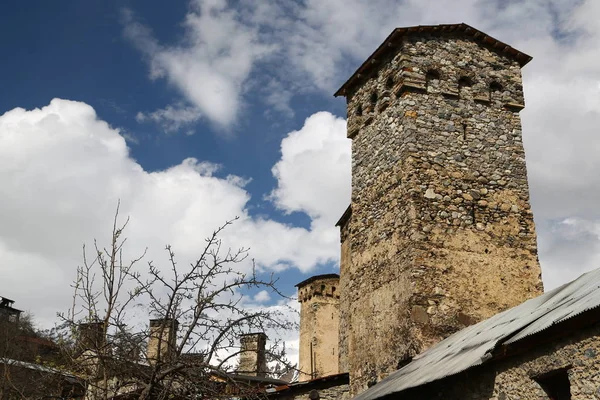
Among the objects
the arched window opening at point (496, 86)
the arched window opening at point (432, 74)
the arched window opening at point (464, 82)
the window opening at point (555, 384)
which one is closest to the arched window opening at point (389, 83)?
the arched window opening at point (432, 74)

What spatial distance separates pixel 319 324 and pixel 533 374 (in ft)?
70.1

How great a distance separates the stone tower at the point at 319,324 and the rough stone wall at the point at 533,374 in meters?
18.7

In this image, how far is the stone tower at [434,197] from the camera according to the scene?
10086 mm

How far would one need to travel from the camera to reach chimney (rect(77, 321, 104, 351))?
23.5ft

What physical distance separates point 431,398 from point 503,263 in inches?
136

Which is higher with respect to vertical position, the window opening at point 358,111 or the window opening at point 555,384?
the window opening at point 358,111

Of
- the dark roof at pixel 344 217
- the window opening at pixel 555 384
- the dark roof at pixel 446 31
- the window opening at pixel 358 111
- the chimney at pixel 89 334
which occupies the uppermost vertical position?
the dark roof at pixel 446 31

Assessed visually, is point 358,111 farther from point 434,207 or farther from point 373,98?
point 434,207

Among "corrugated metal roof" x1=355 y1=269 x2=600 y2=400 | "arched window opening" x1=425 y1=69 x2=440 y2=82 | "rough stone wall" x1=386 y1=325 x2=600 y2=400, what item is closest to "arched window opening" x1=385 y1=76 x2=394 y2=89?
"arched window opening" x1=425 y1=69 x2=440 y2=82

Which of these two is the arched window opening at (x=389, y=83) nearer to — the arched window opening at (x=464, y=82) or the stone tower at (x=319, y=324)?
the arched window opening at (x=464, y=82)

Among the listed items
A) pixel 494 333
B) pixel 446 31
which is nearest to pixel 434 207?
pixel 494 333

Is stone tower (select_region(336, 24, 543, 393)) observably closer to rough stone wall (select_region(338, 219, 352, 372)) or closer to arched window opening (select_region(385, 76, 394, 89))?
arched window opening (select_region(385, 76, 394, 89))

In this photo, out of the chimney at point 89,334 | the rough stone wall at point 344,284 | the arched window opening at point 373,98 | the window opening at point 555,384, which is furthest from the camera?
the rough stone wall at point 344,284

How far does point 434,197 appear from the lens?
34.5 ft
